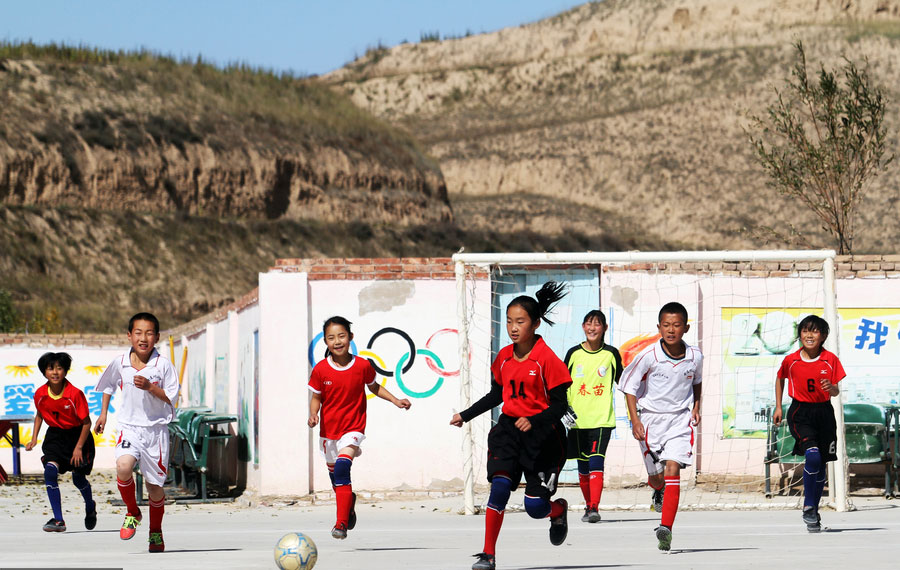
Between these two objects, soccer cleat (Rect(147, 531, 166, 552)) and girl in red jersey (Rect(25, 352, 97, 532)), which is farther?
girl in red jersey (Rect(25, 352, 97, 532))

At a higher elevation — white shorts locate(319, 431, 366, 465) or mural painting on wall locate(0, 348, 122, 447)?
mural painting on wall locate(0, 348, 122, 447)

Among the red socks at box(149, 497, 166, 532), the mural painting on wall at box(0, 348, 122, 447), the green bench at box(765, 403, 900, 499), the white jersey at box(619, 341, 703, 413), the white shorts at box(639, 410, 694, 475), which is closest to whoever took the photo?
the white shorts at box(639, 410, 694, 475)

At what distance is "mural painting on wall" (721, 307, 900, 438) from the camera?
1666cm

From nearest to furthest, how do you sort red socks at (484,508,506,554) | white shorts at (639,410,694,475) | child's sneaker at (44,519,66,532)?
red socks at (484,508,506,554) < white shorts at (639,410,694,475) < child's sneaker at (44,519,66,532)

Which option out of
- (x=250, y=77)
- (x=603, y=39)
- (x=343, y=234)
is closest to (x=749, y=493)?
(x=343, y=234)

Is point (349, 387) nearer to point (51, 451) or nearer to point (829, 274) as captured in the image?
point (51, 451)

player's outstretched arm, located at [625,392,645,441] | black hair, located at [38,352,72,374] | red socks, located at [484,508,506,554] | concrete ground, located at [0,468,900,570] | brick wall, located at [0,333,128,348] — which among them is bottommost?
concrete ground, located at [0,468,900,570]

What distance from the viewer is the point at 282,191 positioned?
233 ft

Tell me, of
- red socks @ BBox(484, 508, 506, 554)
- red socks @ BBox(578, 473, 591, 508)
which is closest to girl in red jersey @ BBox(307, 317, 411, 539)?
red socks @ BBox(484, 508, 506, 554)

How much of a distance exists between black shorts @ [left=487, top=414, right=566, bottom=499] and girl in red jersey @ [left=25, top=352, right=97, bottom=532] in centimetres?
484

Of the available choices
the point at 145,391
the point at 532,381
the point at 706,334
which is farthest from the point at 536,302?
the point at 706,334

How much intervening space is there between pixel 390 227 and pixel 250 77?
15.2m

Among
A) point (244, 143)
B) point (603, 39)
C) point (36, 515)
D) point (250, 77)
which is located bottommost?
point (36, 515)

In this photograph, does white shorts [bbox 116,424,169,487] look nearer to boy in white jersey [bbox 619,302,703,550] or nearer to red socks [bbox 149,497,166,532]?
red socks [bbox 149,497,166,532]
